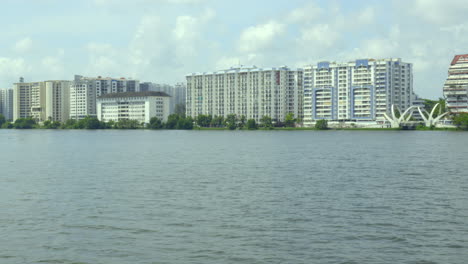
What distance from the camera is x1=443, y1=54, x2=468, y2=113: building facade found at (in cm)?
18875

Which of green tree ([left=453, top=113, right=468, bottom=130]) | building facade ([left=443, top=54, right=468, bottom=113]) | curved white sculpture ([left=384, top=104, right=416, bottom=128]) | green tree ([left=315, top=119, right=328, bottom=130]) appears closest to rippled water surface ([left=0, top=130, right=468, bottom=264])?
green tree ([left=453, top=113, right=468, bottom=130])

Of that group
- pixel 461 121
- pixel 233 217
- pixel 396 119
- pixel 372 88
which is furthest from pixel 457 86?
pixel 233 217

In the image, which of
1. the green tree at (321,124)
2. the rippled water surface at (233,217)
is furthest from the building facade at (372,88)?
the rippled water surface at (233,217)

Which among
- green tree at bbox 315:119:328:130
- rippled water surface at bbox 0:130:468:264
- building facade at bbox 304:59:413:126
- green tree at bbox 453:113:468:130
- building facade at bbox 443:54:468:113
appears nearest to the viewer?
rippled water surface at bbox 0:130:468:264

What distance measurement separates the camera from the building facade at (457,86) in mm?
188750

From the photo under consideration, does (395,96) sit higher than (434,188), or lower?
higher

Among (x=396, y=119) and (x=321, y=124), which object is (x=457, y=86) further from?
(x=321, y=124)

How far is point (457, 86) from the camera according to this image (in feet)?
627

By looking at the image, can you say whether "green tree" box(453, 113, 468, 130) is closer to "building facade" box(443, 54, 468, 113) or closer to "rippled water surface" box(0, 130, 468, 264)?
"building facade" box(443, 54, 468, 113)

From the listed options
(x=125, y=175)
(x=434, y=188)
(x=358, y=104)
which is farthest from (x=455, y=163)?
(x=358, y=104)

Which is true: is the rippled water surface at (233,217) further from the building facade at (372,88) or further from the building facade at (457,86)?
the building facade at (457,86)

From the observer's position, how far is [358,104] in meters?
194

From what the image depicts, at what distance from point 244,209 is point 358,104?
570 feet

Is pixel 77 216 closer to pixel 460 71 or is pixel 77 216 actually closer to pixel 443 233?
pixel 443 233
